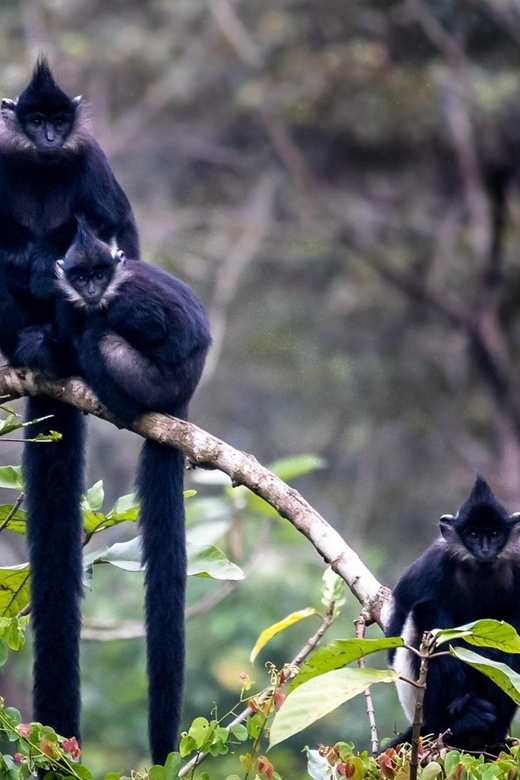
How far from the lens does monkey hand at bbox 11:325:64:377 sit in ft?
11.7

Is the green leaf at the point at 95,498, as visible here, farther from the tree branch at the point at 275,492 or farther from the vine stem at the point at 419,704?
the vine stem at the point at 419,704

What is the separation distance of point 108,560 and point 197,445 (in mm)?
402

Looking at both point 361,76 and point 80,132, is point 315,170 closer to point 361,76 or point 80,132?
point 361,76

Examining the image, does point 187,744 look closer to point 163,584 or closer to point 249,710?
point 249,710

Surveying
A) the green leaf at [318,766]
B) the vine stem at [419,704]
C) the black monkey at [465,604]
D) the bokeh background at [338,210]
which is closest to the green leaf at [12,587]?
the black monkey at [465,604]

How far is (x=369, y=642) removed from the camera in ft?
5.77

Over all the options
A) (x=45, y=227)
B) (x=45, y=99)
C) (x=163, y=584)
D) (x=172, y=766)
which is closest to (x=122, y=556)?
(x=163, y=584)

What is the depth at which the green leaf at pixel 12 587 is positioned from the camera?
299cm

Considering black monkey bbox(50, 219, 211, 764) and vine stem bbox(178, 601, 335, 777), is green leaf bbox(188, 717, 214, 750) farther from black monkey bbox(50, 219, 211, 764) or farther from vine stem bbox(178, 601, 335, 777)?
black monkey bbox(50, 219, 211, 764)

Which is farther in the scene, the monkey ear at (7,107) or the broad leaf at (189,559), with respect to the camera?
the monkey ear at (7,107)

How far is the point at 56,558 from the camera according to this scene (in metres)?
3.13

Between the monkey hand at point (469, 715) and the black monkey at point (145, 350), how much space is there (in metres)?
0.86

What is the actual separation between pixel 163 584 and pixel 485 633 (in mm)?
1402

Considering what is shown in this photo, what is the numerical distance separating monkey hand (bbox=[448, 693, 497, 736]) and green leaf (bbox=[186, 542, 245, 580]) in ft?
2.66
